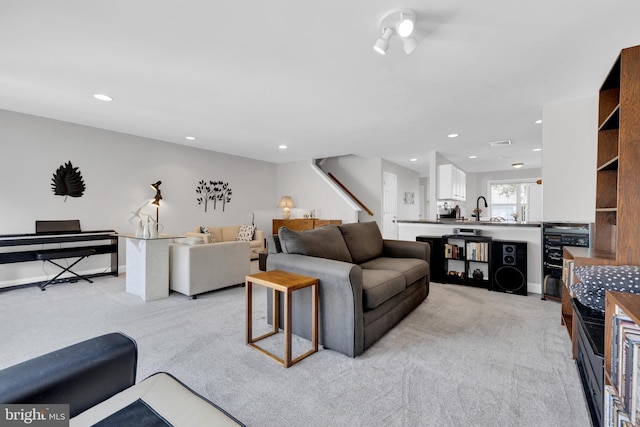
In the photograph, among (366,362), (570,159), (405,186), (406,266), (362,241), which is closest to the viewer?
(366,362)

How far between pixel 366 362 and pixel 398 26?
223cm

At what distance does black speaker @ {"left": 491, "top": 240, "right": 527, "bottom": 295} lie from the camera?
3.62 m

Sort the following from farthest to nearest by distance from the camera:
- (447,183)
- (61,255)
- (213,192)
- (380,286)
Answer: (213,192), (447,183), (61,255), (380,286)

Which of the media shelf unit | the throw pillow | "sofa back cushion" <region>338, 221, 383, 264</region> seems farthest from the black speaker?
the throw pillow

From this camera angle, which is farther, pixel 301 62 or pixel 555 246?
pixel 555 246

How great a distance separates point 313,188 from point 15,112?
16.7 feet

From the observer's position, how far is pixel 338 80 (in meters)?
2.78

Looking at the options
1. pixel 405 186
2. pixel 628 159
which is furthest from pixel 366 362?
pixel 405 186

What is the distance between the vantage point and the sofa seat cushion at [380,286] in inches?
85.7

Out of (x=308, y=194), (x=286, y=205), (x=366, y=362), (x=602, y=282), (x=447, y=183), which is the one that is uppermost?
(x=447, y=183)

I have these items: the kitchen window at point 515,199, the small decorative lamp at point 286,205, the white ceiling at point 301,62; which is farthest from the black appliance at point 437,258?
the kitchen window at point 515,199

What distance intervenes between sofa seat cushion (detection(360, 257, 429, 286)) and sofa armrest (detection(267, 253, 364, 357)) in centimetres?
85

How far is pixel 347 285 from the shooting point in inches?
81.0

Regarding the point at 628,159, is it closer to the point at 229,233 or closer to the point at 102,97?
the point at 102,97
